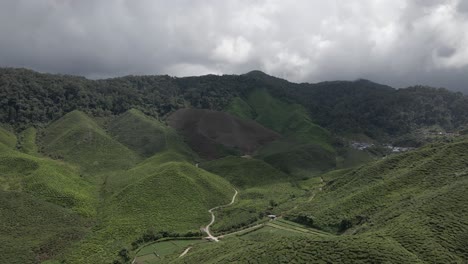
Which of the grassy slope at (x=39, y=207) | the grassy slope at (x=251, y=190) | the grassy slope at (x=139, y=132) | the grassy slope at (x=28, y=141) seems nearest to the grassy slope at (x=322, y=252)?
the grassy slope at (x=251, y=190)

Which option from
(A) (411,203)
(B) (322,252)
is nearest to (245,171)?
(A) (411,203)

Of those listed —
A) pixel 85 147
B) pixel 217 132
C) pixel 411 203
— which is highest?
pixel 217 132

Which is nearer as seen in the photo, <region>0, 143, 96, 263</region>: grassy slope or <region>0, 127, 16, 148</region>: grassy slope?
<region>0, 143, 96, 263</region>: grassy slope

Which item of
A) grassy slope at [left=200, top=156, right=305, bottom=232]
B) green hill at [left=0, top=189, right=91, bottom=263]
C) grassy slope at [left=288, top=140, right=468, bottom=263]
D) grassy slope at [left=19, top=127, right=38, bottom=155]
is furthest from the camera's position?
grassy slope at [left=19, top=127, right=38, bottom=155]

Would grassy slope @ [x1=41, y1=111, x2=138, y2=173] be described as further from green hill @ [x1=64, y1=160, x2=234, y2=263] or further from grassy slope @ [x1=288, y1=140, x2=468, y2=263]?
grassy slope @ [x1=288, y1=140, x2=468, y2=263]

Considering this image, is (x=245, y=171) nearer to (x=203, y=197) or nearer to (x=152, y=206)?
(x=203, y=197)

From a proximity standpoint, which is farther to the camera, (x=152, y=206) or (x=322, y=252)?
(x=152, y=206)

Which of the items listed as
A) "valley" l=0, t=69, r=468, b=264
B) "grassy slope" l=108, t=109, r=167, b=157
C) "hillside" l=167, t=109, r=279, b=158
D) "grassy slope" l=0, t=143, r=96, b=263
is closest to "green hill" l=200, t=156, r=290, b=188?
"valley" l=0, t=69, r=468, b=264

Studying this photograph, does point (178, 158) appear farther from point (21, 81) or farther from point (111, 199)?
point (21, 81)
